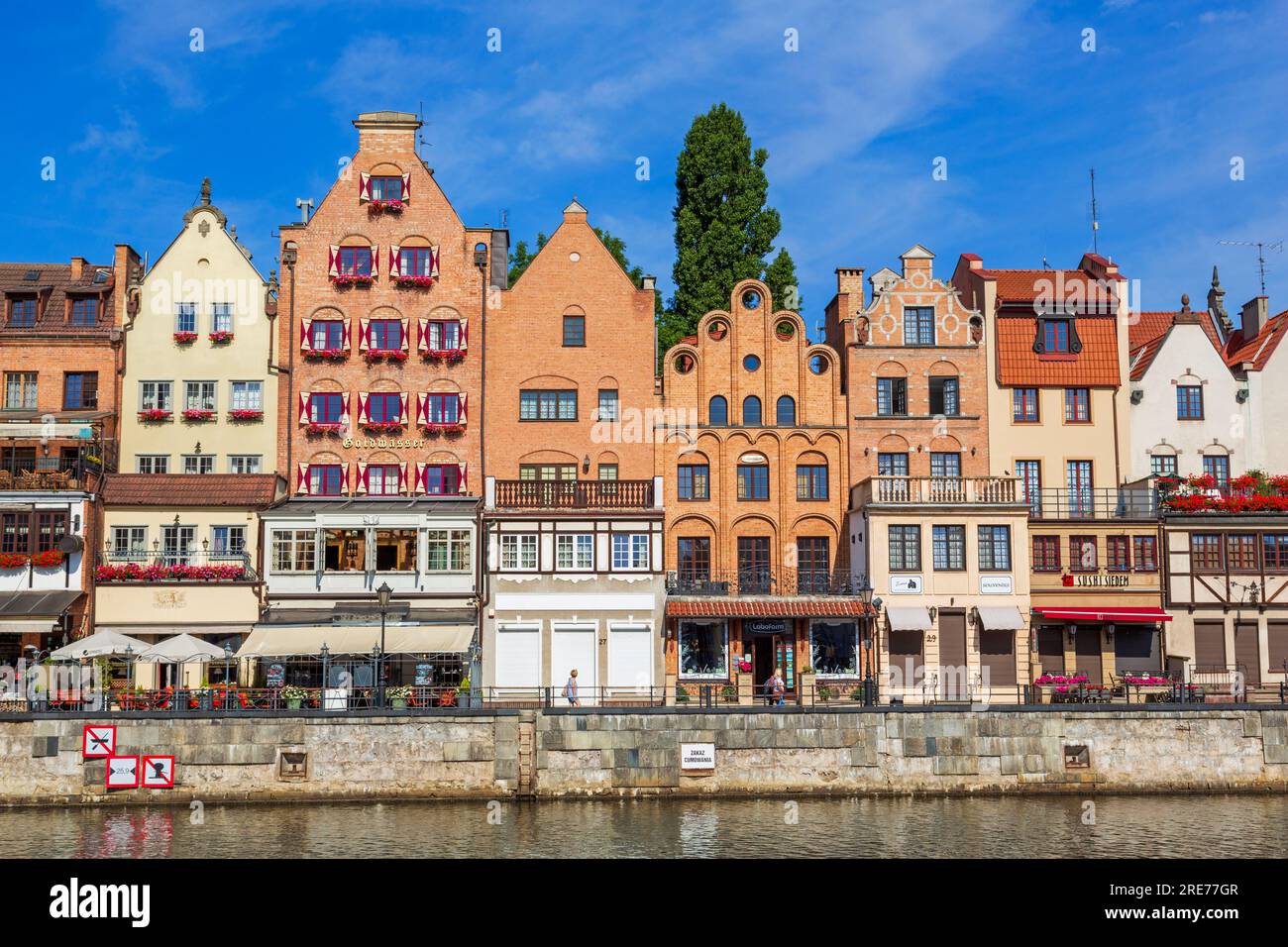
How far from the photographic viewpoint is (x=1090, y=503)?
157ft

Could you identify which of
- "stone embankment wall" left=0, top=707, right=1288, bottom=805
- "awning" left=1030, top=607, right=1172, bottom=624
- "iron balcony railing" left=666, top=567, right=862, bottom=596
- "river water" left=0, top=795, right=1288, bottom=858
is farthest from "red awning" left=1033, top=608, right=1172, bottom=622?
"river water" left=0, top=795, right=1288, bottom=858

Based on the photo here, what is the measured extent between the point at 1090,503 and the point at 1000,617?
744 centimetres

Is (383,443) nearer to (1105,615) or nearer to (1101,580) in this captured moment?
(1101,580)

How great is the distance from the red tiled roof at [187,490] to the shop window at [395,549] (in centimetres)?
471

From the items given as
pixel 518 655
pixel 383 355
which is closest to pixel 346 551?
pixel 518 655

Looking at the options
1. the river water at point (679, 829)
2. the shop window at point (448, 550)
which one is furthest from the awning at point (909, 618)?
the shop window at point (448, 550)

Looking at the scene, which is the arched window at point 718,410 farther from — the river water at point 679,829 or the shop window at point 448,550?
the river water at point 679,829

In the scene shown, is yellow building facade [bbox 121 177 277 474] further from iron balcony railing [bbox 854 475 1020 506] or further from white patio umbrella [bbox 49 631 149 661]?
iron balcony railing [bbox 854 475 1020 506]

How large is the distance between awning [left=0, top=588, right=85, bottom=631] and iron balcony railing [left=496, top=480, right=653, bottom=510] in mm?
15492

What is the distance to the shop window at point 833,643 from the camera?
1773 inches
